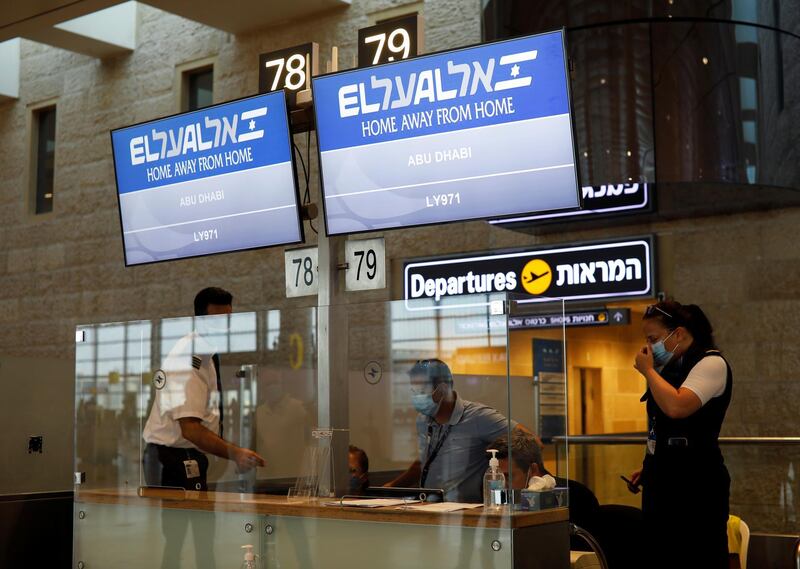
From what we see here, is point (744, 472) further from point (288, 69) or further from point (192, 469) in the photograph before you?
point (288, 69)

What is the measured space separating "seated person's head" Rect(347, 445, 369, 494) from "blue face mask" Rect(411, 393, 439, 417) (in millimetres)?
298

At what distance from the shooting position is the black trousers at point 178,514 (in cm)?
404

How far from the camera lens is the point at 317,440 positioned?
3.86 meters

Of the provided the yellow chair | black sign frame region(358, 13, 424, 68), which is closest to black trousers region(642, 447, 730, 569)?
the yellow chair

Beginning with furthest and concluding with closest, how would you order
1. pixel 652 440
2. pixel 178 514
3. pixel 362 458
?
pixel 178 514 → pixel 652 440 → pixel 362 458

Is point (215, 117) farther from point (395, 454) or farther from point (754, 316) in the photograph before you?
point (754, 316)

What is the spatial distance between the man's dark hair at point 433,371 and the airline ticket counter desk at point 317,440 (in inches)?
0.6

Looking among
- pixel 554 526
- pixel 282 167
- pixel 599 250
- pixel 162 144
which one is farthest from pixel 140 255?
pixel 599 250

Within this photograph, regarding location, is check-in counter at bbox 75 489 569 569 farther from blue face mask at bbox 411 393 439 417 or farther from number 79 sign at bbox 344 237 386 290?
number 79 sign at bbox 344 237 386 290

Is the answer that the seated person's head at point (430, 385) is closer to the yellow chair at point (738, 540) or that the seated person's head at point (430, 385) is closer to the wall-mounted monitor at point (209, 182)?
the wall-mounted monitor at point (209, 182)

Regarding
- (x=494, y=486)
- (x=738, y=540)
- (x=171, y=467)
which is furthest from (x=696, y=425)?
(x=171, y=467)

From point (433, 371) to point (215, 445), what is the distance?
3.69 ft

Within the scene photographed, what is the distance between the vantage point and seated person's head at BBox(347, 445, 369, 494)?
12.1ft

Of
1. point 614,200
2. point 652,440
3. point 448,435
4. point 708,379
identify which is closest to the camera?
point 448,435
